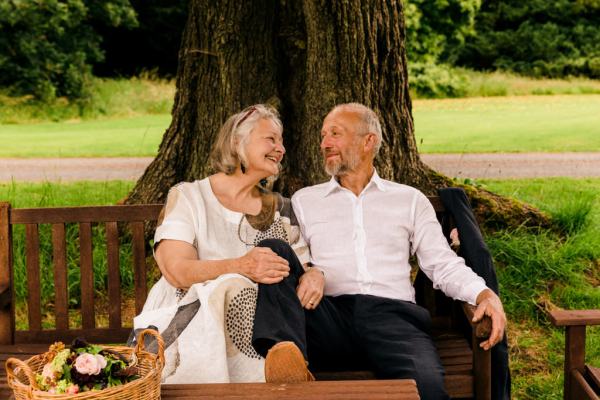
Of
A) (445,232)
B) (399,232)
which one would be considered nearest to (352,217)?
(399,232)

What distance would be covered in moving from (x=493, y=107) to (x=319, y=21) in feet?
60.7

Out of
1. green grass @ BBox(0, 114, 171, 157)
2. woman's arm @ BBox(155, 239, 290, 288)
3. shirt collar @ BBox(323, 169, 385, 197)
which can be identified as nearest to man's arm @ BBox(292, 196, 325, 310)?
woman's arm @ BBox(155, 239, 290, 288)

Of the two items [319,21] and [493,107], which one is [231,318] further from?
[493,107]

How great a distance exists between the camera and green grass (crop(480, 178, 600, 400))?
4.64 meters

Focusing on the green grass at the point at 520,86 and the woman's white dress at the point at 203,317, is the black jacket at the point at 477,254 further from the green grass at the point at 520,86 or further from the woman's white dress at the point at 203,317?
the green grass at the point at 520,86

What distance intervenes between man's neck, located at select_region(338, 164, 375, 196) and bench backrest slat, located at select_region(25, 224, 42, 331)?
1.48m

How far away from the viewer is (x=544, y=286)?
550 cm

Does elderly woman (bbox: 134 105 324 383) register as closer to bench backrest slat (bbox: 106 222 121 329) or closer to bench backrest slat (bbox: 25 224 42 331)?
bench backrest slat (bbox: 106 222 121 329)

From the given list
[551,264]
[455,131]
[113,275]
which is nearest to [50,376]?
[113,275]

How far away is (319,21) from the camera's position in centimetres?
509

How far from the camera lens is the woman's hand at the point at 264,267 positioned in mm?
3195

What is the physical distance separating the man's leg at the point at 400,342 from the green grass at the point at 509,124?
Result: 9.92m

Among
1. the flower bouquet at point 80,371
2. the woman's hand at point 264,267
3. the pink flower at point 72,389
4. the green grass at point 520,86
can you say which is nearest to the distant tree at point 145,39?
the green grass at point 520,86

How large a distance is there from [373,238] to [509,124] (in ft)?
50.9
